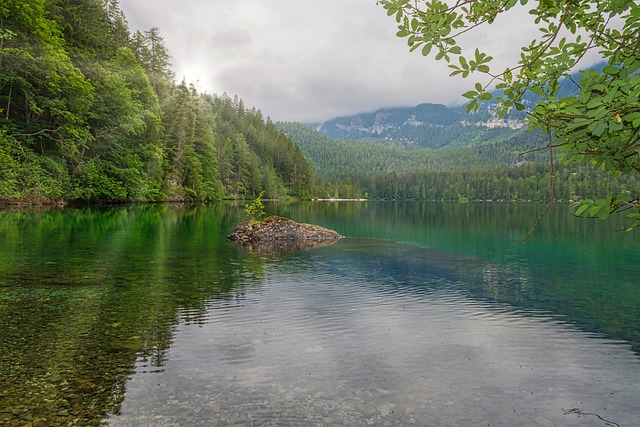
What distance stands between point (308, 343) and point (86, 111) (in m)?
53.8

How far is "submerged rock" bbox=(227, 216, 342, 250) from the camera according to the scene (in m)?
31.3

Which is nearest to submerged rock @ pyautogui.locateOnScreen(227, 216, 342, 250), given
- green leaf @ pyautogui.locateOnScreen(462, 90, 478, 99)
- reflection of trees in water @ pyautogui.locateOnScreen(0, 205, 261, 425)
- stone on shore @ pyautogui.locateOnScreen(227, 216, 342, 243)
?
stone on shore @ pyautogui.locateOnScreen(227, 216, 342, 243)

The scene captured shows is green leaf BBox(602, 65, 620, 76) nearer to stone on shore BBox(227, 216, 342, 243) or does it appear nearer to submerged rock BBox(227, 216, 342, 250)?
submerged rock BBox(227, 216, 342, 250)

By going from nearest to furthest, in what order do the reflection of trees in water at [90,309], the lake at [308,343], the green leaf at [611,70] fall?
the green leaf at [611,70]
the lake at [308,343]
the reflection of trees in water at [90,309]

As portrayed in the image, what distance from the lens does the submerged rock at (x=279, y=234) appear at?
3127cm

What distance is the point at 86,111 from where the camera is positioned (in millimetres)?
52750

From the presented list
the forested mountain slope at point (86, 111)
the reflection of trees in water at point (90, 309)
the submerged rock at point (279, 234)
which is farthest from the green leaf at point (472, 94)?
the forested mountain slope at point (86, 111)

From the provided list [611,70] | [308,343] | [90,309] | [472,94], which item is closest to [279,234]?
[90,309]

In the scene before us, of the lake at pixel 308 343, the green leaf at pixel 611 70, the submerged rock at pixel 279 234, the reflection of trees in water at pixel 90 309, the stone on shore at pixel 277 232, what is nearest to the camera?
the green leaf at pixel 611 70

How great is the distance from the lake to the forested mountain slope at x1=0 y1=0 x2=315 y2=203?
1258 inches

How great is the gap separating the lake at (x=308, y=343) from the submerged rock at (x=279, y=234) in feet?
30.6

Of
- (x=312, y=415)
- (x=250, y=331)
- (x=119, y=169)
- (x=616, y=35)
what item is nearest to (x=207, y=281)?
(x=250, y=331)

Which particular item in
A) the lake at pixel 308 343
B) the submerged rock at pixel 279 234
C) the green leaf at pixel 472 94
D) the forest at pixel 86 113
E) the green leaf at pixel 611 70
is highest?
the forest at pixel 86 113

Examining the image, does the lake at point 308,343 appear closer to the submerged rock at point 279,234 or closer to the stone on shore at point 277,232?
the submerged rock at point 279,234
